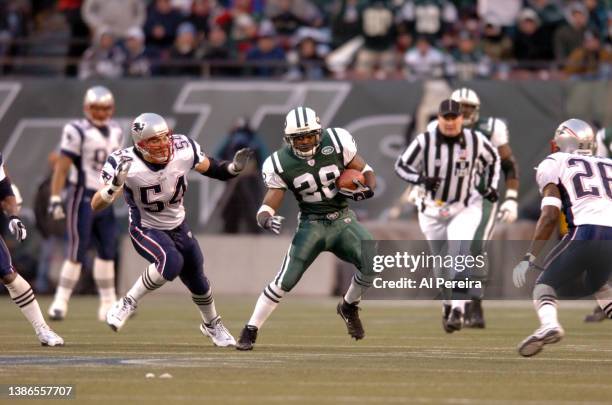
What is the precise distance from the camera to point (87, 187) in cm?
1342

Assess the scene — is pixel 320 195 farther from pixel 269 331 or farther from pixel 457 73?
pixel 457 73

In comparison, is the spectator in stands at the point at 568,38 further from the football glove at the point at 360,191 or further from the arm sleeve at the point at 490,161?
the football glove at the point at 360,191

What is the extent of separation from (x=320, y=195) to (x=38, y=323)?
7.04ft

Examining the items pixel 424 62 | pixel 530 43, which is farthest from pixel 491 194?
pixel 530 43

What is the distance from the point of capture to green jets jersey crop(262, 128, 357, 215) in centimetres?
1017

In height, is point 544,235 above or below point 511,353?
above

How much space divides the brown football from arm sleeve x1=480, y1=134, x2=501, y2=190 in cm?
233

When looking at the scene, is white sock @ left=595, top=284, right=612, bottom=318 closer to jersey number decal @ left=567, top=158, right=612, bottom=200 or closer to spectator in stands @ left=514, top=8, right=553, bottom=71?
jersey number decal @ left=567, top=158, right=612, bottom=200

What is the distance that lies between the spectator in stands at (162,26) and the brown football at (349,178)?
9855 millimetres

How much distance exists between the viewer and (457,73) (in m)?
18.5

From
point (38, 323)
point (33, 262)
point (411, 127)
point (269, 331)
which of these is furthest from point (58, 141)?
point (38, 323)

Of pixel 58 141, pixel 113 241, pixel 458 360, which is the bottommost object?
pixel 58 141

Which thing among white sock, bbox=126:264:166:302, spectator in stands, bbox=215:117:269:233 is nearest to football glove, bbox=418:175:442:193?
white sock, bbox=126:264:166:302

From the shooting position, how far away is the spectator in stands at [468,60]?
61.0 ft
